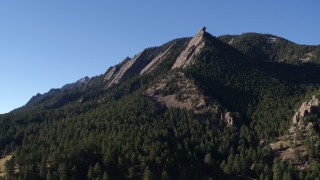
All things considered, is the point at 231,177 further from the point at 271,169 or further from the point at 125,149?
the point at 125,149

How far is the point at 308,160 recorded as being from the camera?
18825 centimetres

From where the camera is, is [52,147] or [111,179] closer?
[111,179]

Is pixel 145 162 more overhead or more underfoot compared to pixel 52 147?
more underfoot

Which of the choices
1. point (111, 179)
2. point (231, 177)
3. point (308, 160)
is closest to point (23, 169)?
point (111, 179)

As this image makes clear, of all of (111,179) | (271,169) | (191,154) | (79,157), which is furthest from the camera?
(191,154)

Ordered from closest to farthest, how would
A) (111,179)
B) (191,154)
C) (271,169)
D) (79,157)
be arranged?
(111,179)
(79,157)
(271,169)
(191,154)

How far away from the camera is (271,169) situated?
595 feet

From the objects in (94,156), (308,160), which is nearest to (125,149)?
(94,156)

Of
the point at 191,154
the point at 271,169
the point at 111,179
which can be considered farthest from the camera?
the point at 191,154

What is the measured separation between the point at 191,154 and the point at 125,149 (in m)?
32.8

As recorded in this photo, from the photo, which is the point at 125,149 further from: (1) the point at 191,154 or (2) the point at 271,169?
(2) the point at 271,169

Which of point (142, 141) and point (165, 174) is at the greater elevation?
point (142, 141)

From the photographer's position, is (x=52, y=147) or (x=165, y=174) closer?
(x=165, y=174)

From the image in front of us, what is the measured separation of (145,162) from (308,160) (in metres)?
75.8
